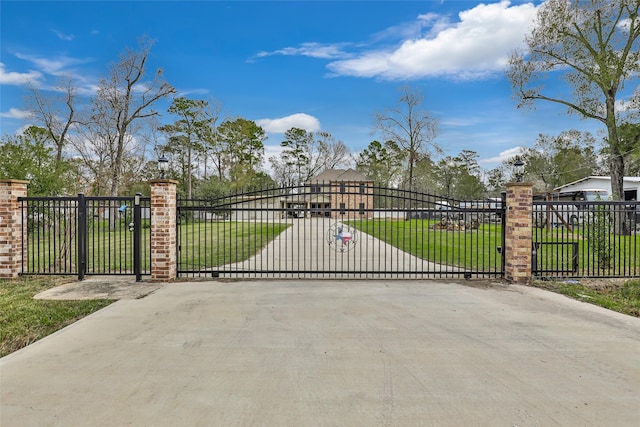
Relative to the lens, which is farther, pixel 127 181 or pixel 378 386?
pixel 127 181

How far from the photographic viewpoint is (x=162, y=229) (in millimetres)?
6484

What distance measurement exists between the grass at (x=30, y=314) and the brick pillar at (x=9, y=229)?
2.47 ft

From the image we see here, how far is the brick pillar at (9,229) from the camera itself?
21.9ft

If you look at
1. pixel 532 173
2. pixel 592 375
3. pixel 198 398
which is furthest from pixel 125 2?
pixel 532 173

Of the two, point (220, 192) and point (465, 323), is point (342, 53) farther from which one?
point (220, 192)

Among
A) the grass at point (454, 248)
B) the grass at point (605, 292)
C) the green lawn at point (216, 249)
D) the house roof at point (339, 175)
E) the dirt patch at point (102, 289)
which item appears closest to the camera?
the grass at point (605, 292)

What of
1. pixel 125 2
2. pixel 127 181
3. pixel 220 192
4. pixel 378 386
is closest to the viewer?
pixel 378 386

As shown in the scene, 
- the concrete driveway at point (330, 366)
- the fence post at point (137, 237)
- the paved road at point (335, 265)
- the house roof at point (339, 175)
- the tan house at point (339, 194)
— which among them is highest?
the house roof at point (339, 175)

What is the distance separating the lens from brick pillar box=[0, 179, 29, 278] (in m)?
6.66

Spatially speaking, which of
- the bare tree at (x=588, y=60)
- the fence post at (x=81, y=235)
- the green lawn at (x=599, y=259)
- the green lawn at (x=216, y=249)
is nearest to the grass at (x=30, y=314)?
the fence post at (x=81, y=235)

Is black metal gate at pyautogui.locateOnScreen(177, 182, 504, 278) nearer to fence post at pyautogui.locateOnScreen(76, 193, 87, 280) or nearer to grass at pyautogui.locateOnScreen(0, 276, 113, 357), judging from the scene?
fence post at pyautogui.locateOnScreen(76, 193, 87, 280)

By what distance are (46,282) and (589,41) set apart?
85.3 ft

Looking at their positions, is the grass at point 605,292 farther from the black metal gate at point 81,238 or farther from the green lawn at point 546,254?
the black metal gate at point 81,238

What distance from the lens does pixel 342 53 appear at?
15.9 meters
